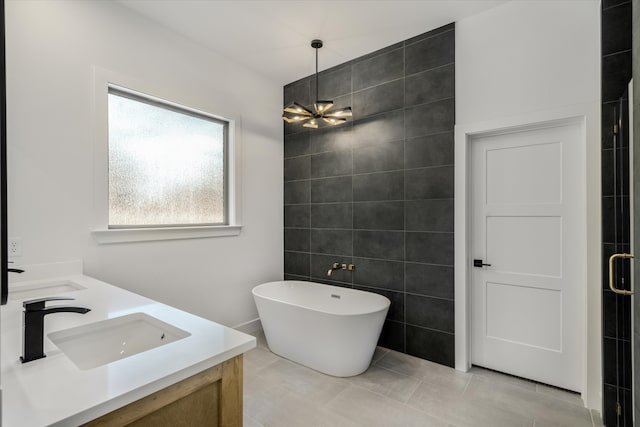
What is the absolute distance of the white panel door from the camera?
2354 millimetres

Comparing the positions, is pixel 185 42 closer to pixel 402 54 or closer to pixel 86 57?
pixel 86 57

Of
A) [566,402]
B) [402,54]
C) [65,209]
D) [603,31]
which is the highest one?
[402,54]

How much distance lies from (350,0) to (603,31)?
166 centimetres

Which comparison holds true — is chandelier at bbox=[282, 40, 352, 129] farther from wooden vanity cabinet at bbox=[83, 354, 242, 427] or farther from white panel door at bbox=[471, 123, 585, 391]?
wooden vanity cabinet at bbox=[83, 354, 242, 427]

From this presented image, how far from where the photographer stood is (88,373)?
920 millimetres

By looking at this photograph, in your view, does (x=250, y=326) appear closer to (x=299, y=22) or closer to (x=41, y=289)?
(x=41, y=289)

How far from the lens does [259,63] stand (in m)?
3.39

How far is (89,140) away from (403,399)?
2827 mm

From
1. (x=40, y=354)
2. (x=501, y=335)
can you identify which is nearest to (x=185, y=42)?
(x=40, y=354)

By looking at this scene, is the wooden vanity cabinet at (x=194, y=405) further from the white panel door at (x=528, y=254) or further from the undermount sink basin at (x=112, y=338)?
the white panel door at (x=528, y=254)

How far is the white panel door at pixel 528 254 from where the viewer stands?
235 centimetres

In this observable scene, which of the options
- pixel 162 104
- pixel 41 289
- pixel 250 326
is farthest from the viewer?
pixel 250 326

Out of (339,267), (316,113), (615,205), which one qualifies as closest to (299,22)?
(316,113)

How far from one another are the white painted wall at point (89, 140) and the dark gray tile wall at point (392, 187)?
72cm
